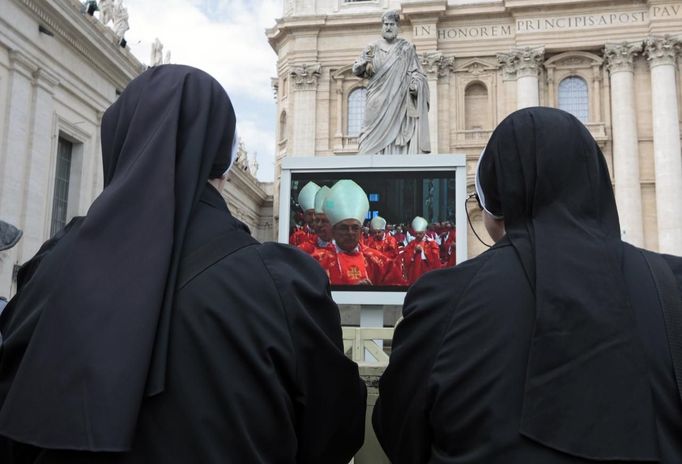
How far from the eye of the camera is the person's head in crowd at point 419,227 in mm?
7195

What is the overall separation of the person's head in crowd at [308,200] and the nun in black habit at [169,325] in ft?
17.3

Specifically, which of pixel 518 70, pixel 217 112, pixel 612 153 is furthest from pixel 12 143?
pixel 612 153

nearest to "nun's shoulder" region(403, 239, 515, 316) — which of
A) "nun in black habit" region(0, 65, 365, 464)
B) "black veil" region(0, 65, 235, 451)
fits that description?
"nun in black habit" region(0, 65, 365, 464)

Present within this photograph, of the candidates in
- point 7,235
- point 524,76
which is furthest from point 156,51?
point 7,235

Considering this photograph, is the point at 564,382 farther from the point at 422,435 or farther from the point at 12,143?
the point at 12,143

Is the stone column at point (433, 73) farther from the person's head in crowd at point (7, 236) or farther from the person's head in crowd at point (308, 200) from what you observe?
the person's head in crowd at point (7, 236)

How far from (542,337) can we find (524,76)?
91.2 ft

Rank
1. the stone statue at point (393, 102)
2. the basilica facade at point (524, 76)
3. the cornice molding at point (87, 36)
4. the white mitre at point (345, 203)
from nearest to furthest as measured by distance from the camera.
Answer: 1. the white mitre at point (345, 203)
2. the stone statue at point (393, 102)
3. the cornice molding at point (87, 36)
4. the basilica facade at point (524, 76)

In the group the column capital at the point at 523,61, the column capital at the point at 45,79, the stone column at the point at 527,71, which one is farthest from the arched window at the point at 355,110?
the column capital at the point at 45,79

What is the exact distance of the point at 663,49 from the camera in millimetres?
26625

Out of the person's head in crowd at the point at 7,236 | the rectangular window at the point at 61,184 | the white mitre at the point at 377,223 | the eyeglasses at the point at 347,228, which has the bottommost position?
the person's head in crowd at the point at 7,236

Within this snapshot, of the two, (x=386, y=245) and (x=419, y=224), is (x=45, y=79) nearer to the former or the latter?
(x=386, y=245)

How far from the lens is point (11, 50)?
15000 millimetres

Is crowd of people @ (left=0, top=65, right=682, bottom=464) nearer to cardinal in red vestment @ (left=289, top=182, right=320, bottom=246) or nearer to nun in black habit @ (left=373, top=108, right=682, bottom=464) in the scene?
nun in black habit @ (left=373, top=108, right=682, bottom=464)
